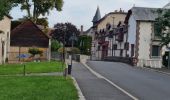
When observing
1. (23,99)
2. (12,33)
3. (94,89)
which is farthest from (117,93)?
(12,33)

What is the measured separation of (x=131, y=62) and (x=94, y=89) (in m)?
36.6

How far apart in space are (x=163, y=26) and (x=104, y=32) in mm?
42413

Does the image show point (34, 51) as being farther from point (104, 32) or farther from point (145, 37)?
point (104, 32)

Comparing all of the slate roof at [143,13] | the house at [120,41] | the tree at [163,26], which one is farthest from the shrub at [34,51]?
the tree at [163,26]

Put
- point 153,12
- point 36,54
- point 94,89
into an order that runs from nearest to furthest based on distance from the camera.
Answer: point 94,89 < point 153,12 < point 36,54

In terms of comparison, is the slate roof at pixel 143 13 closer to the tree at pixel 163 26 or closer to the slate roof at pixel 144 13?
the slate roof at pixel 144 13

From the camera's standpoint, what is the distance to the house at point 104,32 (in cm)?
9706

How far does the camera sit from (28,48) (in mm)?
74250

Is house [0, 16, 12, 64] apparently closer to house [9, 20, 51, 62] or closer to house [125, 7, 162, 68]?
house [9, 20, 51, 62]

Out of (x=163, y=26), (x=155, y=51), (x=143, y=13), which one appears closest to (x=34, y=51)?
(x=143, y=13)

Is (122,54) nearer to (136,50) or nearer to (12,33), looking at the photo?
(136,50)

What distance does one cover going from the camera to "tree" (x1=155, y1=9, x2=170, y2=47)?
5959cm

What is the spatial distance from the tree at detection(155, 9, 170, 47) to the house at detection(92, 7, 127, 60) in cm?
3082

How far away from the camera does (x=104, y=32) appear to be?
102750mm
